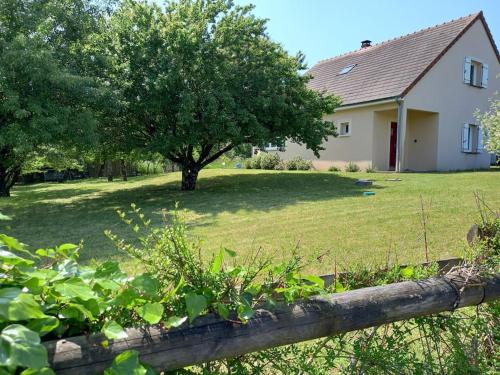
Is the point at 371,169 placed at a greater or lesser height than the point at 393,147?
lesser

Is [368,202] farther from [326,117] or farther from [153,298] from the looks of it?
[326,117]

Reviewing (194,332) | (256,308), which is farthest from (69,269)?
(256,308)

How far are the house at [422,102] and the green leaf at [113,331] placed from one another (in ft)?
54.0

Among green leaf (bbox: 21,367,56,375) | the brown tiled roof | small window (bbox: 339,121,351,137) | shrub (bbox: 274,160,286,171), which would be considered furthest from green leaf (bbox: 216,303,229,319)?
shrub (bbox: 274,160,286,171)

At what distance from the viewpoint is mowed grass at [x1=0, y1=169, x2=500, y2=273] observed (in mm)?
5908

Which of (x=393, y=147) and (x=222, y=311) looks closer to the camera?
(x=222, y=311)

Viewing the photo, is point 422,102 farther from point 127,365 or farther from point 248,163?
point 127,365

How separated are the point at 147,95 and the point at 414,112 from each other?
12.5m

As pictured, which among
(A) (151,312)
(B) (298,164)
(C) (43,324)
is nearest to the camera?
(C) (43,324)

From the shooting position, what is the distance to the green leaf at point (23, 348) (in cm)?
102

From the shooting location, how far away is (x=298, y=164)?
808 inches

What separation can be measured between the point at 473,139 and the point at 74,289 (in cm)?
2135

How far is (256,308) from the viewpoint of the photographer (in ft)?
5.42

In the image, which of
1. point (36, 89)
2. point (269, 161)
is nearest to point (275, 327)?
point (36, 89)
